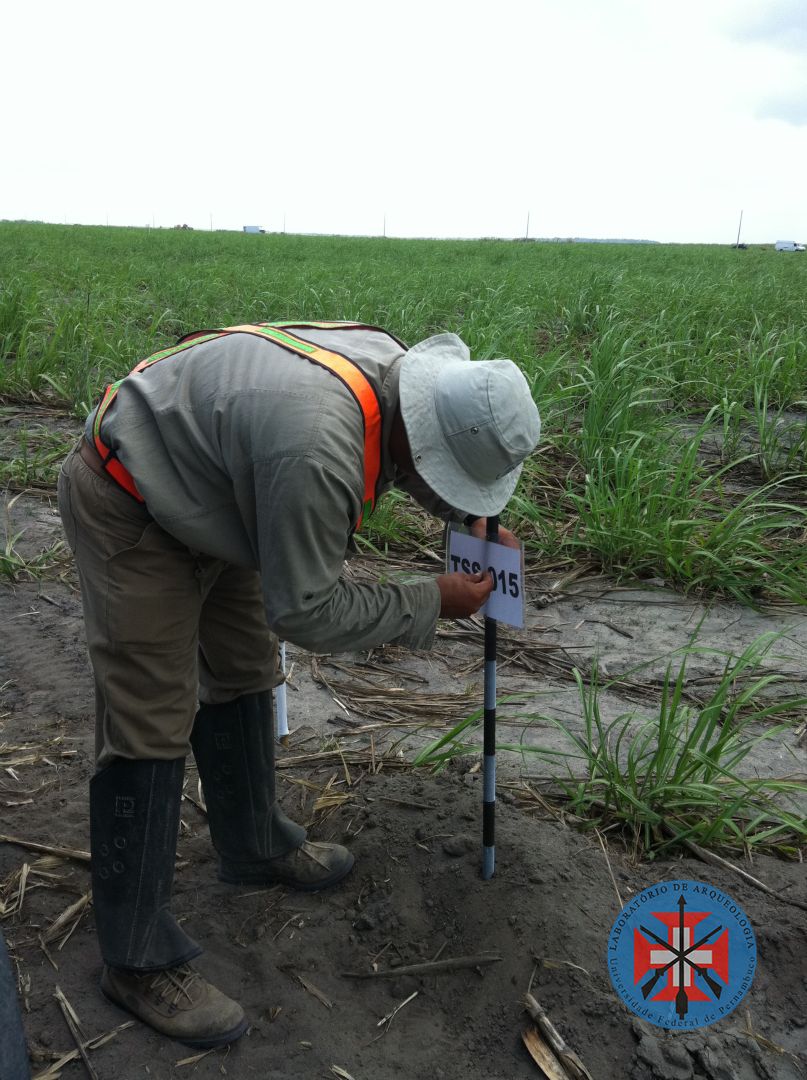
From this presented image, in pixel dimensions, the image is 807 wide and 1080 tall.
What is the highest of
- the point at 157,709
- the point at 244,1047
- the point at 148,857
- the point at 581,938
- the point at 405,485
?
the point at 405,485

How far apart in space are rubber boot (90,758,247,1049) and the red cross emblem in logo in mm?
763

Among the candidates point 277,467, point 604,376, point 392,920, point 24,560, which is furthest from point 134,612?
point 604,376

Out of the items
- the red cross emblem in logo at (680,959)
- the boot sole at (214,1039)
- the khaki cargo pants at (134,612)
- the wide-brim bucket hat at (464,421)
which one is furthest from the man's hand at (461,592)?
the boot sole at (214,1039)

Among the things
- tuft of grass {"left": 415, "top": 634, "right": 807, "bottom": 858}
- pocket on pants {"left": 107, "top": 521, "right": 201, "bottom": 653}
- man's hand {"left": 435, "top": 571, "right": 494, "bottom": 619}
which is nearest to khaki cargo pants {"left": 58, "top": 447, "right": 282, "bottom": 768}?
pocket on pants {"left": 107, "top": 521, "right": 201, "bottom": 653}

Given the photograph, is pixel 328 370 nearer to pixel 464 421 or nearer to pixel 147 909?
pixel 464 421

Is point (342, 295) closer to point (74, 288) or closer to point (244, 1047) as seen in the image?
point (74, 288)

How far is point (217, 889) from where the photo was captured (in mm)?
2086

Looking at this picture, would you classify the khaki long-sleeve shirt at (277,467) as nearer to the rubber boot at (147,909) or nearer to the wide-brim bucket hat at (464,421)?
the wide-brim bucket hat at (464,421)

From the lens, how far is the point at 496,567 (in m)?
1.68

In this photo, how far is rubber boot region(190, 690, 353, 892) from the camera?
1.96 metres

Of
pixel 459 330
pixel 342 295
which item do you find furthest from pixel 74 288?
pixel 459 330

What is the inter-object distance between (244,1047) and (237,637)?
2.56ft

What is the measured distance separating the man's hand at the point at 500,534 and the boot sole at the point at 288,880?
2.74 feet

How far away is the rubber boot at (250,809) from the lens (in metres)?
1.96
